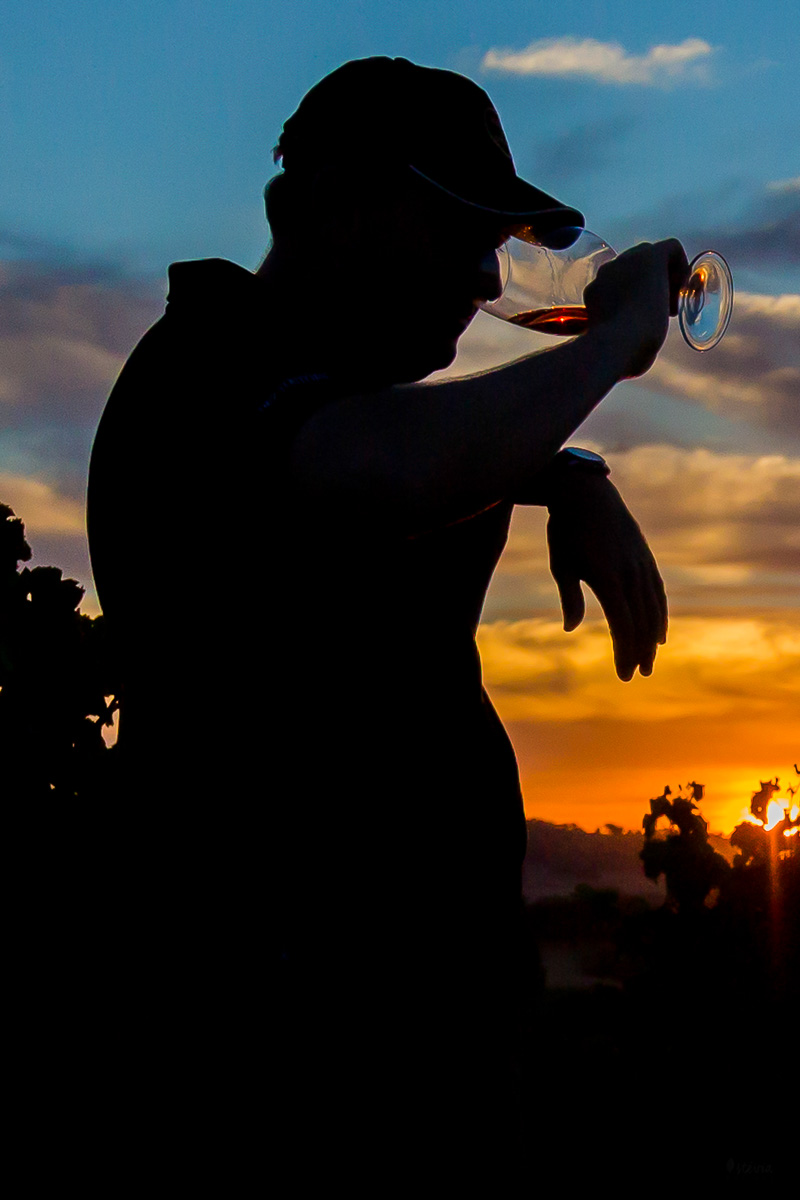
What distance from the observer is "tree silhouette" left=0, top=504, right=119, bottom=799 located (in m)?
8.74

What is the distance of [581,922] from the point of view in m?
10.4

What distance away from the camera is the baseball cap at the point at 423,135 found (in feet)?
7.11

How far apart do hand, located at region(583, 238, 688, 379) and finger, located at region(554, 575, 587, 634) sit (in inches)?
21.4

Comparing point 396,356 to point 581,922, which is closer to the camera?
point 396,356

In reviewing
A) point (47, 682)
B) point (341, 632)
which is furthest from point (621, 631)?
point (47, 682)

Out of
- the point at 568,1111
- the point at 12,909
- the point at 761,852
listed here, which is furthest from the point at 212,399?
the point at 761,852

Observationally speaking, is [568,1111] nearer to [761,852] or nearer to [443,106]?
[761,852]

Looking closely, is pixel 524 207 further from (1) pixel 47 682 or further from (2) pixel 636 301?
(1) pixel 47 682

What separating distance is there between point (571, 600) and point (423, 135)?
0.86 metres

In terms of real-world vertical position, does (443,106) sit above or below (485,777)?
above

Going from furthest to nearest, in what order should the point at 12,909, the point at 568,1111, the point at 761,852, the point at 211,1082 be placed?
the point at 761,852
the point at 568,1111
the point at 12,909
the point at 211,1082

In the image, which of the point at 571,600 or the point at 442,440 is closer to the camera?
the point at 442,440

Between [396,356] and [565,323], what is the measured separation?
608 mm

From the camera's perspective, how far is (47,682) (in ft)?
29.7
